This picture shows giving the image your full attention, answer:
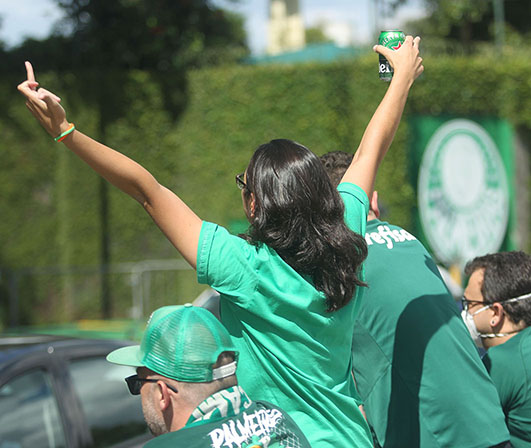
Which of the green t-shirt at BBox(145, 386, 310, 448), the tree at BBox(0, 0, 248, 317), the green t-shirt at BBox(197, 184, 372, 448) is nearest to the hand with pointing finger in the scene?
the green t-shirt at BBox(197, 184, 372, 448)

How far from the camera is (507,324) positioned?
3.07 m

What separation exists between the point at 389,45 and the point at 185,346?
1.41 metres

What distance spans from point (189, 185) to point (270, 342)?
1316cm

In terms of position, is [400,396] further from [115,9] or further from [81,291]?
[115,9]

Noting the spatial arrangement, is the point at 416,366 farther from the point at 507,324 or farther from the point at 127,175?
the point at 127,175

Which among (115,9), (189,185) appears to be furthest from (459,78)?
(115,9)

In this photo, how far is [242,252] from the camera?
2180mm

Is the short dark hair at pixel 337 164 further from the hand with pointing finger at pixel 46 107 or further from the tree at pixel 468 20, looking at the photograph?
the tree at pixel 468 20

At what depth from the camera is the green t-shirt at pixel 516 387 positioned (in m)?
2.89

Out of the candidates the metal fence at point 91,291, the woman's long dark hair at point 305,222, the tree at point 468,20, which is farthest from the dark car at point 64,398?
the tree at point 468,20

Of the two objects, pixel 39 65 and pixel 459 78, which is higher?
pixel 39 65

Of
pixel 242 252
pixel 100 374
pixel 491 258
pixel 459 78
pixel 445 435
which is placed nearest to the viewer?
pixel 242 252

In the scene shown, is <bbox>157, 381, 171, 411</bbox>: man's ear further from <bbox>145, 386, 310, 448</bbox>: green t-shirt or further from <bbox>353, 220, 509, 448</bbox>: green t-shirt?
<bbox>353, 220, 509, 448</bbox>: green t-shirt

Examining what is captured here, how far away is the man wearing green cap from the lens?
6.50 ft
